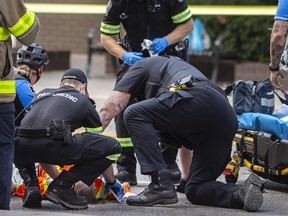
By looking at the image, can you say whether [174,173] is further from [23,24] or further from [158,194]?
[23,24]

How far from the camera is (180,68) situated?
8.18m

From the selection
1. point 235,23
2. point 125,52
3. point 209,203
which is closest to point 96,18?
point 235,23

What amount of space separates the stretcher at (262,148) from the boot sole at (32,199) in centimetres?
179

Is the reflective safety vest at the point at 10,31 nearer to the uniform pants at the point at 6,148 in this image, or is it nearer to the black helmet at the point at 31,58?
the uniform pants at the point at 6,148

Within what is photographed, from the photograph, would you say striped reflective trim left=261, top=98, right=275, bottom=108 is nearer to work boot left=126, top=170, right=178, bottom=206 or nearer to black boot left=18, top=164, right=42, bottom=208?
work boot left=126, top=170, right=178, bottom=206

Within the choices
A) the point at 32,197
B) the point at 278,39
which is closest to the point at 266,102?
the point at 278,39

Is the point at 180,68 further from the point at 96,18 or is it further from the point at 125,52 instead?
the point at 96,18

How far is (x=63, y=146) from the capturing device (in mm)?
7836

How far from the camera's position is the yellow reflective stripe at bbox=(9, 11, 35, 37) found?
721 cm

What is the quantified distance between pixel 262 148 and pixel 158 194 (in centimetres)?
123

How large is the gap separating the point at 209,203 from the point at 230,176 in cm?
93

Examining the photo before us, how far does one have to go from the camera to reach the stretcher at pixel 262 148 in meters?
8.62

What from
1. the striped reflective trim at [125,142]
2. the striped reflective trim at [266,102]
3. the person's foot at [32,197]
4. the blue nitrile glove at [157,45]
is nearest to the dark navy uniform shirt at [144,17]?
the blue nitrile glove at [157,45]

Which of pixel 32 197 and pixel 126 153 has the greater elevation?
pixel 32 197
